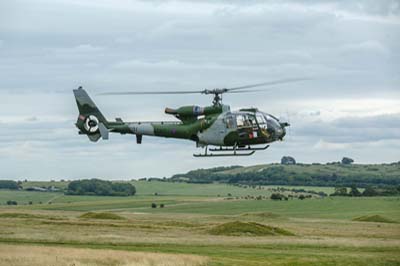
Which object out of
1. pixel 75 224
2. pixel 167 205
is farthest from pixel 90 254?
pixel 167 205

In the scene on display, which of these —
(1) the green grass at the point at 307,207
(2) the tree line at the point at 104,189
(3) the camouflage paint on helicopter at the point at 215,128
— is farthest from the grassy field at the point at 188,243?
(2) the tree line at the point at 104,189

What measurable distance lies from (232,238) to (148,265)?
21.6m

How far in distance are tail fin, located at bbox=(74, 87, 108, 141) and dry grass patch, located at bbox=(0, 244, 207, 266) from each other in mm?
13555

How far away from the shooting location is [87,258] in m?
44.0

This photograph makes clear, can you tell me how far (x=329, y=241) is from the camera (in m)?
62.6

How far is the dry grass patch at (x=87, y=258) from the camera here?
42.5m

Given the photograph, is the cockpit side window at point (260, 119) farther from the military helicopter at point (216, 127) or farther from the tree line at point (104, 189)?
the tree line at point (104, 189)

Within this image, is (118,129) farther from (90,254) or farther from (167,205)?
(167,205)

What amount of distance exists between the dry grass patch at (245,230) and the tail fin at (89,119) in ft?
46.7

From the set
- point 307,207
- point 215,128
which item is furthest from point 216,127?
point 307,207

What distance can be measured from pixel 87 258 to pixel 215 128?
606 inches

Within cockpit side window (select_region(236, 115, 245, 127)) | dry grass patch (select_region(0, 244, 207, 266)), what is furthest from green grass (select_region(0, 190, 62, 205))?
dry grass patch (select_region(0, 244, 207, 266))

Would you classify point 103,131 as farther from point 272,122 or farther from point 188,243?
point 272,122

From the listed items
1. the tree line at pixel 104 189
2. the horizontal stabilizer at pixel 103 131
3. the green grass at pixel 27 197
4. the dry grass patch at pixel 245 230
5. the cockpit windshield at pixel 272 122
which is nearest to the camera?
the cockpit windshield at pixel 272 122
